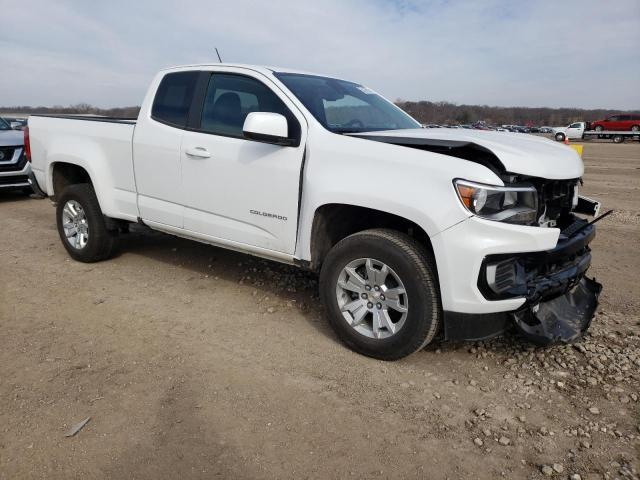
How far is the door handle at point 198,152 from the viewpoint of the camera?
3.97 meters

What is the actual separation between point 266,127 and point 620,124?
147 ft

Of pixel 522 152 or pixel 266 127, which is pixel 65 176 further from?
pixel 522 152

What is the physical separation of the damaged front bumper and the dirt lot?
243 millimetres

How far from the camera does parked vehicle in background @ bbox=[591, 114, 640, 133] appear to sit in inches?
1555

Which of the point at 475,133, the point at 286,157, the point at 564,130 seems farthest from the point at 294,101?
the point at 564,130

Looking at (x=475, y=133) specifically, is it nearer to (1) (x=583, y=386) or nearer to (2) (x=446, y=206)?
Answer: (2) (x=446, y=206)

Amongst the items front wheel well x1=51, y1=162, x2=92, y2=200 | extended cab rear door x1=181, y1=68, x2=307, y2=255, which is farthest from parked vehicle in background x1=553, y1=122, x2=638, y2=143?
extended cab rear door x1=181, y1=68, x2=307, y2=255

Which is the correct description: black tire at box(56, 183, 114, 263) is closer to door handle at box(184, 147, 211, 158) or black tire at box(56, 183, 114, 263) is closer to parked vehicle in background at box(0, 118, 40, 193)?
door handle at box(184, 147, 211, 158)

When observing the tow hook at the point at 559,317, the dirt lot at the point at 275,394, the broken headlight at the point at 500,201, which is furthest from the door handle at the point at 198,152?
the tow hook at the point at 559,317

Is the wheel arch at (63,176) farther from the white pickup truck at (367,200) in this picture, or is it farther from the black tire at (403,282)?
the black tire at (403,282)

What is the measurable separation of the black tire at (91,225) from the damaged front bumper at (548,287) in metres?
3.90

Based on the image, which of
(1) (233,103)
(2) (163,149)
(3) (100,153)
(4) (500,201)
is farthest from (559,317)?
(3) (100,153)

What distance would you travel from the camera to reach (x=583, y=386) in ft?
10.0

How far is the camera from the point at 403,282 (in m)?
3.08
